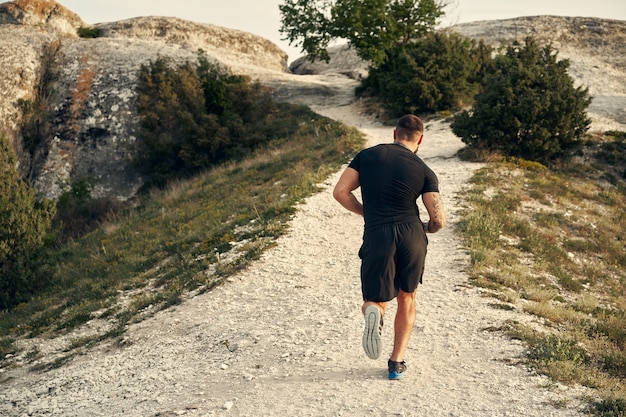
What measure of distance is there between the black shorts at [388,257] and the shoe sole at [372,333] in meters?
0.20

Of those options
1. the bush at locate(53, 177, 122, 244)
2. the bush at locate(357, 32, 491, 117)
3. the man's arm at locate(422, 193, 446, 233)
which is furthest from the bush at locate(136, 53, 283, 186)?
the man's arm at locate(422, 193, 446, 233)

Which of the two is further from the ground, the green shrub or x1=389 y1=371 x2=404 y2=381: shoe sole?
the green shrub

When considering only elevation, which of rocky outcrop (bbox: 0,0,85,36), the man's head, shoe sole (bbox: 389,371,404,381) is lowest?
shoe sole (bbox: 389,371,404,381)

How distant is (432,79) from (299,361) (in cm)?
2613

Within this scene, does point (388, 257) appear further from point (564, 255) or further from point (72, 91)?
point (72, 91)

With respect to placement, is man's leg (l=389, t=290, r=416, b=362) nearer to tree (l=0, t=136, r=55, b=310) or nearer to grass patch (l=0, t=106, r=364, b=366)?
grass patch (l=0, t=106, r=364, b=366)

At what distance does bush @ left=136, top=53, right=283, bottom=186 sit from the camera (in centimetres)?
3262

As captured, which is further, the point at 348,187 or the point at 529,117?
the point at 529,117

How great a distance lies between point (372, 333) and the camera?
671 cm

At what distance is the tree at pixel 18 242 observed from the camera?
17.3 metres

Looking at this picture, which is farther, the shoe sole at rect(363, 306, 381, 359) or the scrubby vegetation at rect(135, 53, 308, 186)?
the scrubby vegetation at rect(135, 53, 308, 186)

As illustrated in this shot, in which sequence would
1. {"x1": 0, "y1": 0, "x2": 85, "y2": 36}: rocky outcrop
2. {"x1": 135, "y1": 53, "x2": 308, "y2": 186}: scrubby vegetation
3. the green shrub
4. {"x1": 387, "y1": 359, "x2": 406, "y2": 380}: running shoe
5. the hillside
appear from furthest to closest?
the green shrub, {"x1": 0, "y1": 0, "x2": 85, "y2": 36}: rocky outcrop, {"x1": 135, "y1": 53, "x2": 308, "y2": 186}: scrubby vegetation, {"x1": 387, "y1": 359, "x2": 406, "y2": 380}: running shoe, the hillside

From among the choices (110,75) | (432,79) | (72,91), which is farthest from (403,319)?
(110,75)

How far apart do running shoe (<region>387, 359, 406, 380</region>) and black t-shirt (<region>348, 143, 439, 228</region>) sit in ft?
5.66
